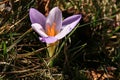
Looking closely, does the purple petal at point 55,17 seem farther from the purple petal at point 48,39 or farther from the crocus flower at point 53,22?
the purple petal at point 48,39

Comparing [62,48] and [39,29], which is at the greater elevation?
[39,29]

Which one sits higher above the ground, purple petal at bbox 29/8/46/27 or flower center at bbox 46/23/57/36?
purple petal at bbox 29/8/46/27

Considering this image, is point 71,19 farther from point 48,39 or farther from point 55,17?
point 48,39

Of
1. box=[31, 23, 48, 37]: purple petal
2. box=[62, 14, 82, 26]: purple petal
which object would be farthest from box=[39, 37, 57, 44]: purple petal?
box=[62, 14, 82, 26]: purple petal

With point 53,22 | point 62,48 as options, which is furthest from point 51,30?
point 62,48

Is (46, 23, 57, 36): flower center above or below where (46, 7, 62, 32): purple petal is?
below

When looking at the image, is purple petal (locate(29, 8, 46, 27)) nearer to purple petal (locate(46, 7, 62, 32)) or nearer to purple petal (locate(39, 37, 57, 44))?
purple petal (locate(46, 7, 62, 32))

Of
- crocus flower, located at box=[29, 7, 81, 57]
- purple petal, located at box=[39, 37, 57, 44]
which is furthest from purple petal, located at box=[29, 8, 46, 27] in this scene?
purple petal, located at box=[39, 37, 57, 44]

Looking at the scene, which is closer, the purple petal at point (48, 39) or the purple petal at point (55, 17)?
the purple petal at point (48, 39)

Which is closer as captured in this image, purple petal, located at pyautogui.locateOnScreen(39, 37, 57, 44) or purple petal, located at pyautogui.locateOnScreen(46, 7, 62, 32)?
purple petal, located at pyautogui.locateOnScreen(39, 37, 57, 44)

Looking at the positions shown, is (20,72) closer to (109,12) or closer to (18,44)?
(18,44)

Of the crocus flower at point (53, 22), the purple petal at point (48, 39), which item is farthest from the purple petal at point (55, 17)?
the purple petal at point (48, 39)

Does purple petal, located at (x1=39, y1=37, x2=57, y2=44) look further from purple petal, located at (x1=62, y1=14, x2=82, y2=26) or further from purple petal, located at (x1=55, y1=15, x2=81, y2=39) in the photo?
purple petal, located at (x1=62, y1=14, x2=82, y2=26)
